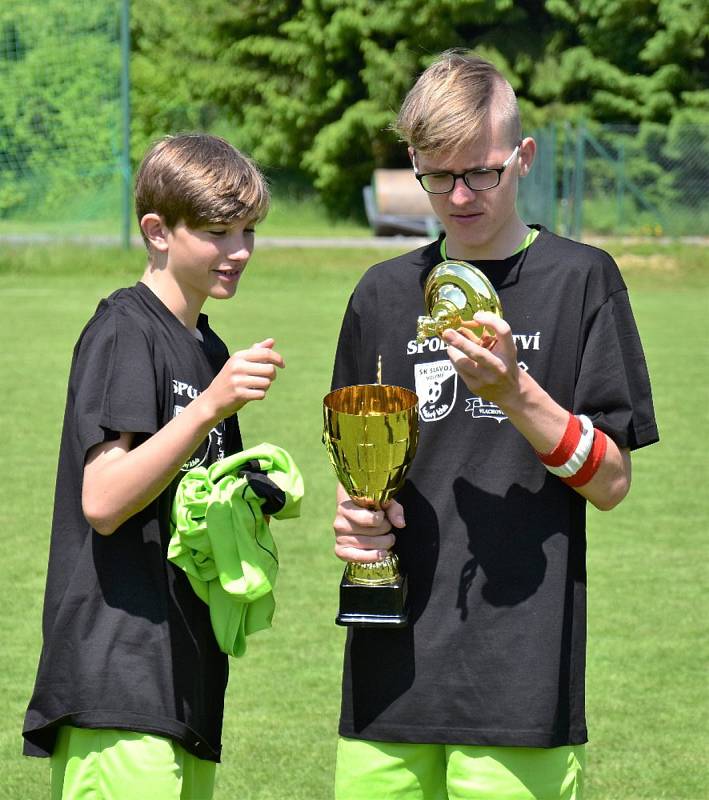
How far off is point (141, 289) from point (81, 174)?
2026 cm

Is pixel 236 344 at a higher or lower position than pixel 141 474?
lower

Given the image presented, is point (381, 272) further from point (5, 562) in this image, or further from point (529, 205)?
point (529, 205)

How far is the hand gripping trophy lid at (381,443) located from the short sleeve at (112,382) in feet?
1.10

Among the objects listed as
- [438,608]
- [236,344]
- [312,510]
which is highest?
[438,608]

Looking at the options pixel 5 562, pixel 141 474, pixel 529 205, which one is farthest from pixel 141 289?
pixel 529 205

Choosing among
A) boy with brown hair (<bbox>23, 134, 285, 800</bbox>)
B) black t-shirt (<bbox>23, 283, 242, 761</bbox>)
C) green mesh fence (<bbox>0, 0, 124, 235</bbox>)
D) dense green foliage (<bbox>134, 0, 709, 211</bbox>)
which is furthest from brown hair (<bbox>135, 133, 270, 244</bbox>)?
dense green foliage (<bbox>134, 0, 709, 211</bbox>)

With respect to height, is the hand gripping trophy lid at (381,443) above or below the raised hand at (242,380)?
below

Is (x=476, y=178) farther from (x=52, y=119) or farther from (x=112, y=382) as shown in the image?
(x=52, y=119)

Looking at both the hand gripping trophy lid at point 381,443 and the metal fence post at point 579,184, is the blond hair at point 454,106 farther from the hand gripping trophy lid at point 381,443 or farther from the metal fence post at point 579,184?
the metal fence post at point 579,184

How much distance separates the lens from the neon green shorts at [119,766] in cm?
259

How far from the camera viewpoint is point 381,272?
9.16 feet

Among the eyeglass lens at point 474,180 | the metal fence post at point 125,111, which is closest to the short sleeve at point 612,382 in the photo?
the eyeglass lens at point 474,180

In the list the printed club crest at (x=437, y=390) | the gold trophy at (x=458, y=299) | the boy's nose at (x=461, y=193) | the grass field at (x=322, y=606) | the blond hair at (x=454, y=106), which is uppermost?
the blond hair at (x=454, y=106)

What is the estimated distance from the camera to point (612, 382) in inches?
102
